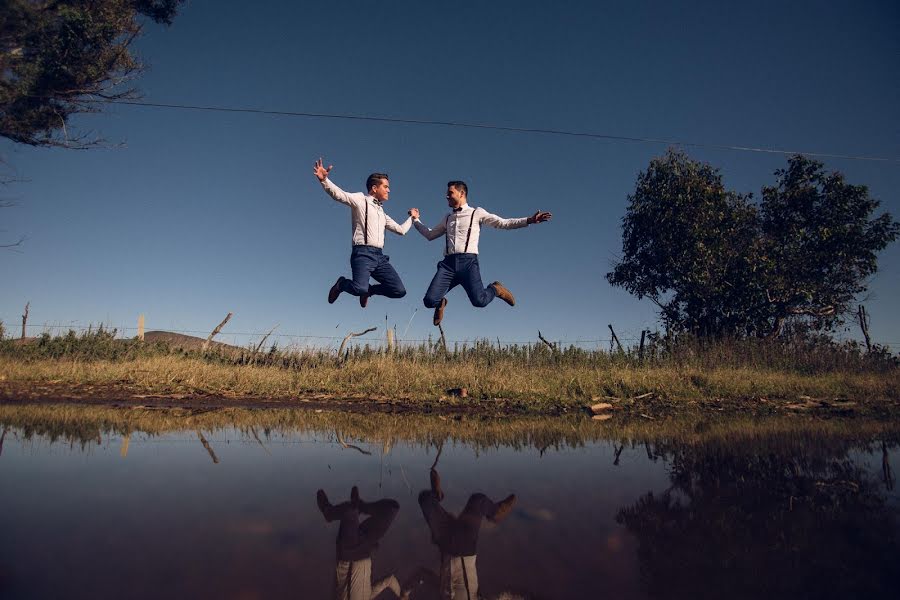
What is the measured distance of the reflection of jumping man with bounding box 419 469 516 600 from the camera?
1.24 metres

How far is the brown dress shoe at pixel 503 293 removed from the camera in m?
7.43

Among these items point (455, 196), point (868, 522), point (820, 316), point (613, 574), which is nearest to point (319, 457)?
point (613, 574)

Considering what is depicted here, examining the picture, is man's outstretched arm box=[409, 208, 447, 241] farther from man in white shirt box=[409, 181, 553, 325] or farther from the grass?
the grass

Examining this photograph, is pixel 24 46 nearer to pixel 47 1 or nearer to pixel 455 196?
pixel 47 1

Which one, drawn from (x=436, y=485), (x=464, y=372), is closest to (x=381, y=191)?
(x=464, y=372)

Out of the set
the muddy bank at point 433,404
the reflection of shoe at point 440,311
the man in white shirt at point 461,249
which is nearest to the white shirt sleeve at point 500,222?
the man in white shirt at point 461,249

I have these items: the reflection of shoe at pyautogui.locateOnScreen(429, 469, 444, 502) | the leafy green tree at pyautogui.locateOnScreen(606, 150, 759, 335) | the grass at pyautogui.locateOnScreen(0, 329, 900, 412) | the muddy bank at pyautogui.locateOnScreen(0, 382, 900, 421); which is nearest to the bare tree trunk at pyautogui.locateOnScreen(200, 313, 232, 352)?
the grass at pyautogui.locateOnScreen(0, 329, 900, 412)

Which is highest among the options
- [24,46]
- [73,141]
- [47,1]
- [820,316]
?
[47,1]

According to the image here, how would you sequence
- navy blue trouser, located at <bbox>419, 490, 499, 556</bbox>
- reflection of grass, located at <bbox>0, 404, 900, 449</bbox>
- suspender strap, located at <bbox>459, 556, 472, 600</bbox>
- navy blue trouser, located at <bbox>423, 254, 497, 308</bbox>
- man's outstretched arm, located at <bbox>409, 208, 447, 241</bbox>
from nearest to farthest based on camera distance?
1. suspender strap, located at <bbox>459, 556, 472, 600</bbox>
2. navy blue trouser, located at <bbox>419, 490, 499, 556</bbox>
3. reflection of grass, located at <bbox>0, 404, 900, 449</bbox>
4. navy blue trouser, located at <bbox>423, 254, 497, 308</bbox>
5. man's outstretched arm, located at <bbox>409, 208, 447, 241</bbox>

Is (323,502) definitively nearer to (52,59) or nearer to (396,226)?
(396,226)

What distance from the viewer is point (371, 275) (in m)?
7.09

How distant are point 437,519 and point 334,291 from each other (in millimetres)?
5813

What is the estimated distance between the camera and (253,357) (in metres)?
9.78

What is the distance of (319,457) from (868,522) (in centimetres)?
280
